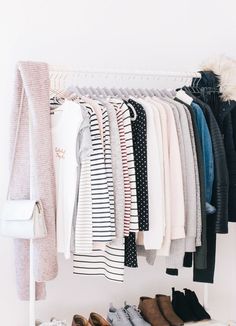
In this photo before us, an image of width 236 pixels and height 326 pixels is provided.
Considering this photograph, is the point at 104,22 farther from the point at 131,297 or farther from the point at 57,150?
the point at 131,297

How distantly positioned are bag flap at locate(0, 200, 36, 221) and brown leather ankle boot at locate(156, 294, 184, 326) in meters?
0.96

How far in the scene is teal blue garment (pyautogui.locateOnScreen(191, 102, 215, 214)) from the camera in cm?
224

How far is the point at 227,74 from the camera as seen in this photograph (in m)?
2.39

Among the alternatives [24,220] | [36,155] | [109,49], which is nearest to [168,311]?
[24,220]

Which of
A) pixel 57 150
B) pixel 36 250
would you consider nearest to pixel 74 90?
pixel 57 150

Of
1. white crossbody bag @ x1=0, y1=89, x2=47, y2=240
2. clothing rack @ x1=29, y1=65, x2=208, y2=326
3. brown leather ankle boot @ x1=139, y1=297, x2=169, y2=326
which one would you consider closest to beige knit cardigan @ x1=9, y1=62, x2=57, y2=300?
white crossbody bag @ x1=0, y1=89, x2=47, y2=240

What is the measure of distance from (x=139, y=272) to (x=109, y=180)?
0.91m

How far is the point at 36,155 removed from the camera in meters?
1.99

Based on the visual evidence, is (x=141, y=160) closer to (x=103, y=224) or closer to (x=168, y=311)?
(x=103, y=224)

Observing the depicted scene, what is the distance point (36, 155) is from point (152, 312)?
104 cm

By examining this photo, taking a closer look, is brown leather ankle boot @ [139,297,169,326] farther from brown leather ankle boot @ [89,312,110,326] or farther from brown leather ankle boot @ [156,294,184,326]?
brown leather ankle boot @ [89,312,110,326]

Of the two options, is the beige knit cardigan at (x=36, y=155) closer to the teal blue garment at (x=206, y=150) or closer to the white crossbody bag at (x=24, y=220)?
the white crossbody bag at (x=24, y=220)

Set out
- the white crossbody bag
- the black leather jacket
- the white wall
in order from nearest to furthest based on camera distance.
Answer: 1. the white crossbody bag
2. the black leather jacket
3. the white wall

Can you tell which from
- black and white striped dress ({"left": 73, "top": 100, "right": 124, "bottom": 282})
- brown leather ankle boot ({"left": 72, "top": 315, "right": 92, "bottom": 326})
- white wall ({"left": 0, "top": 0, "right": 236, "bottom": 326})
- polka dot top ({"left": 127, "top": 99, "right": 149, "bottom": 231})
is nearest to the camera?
black and white striped dress ({"left": 73, "top": 100, "right": 124, "bottom": 282})
